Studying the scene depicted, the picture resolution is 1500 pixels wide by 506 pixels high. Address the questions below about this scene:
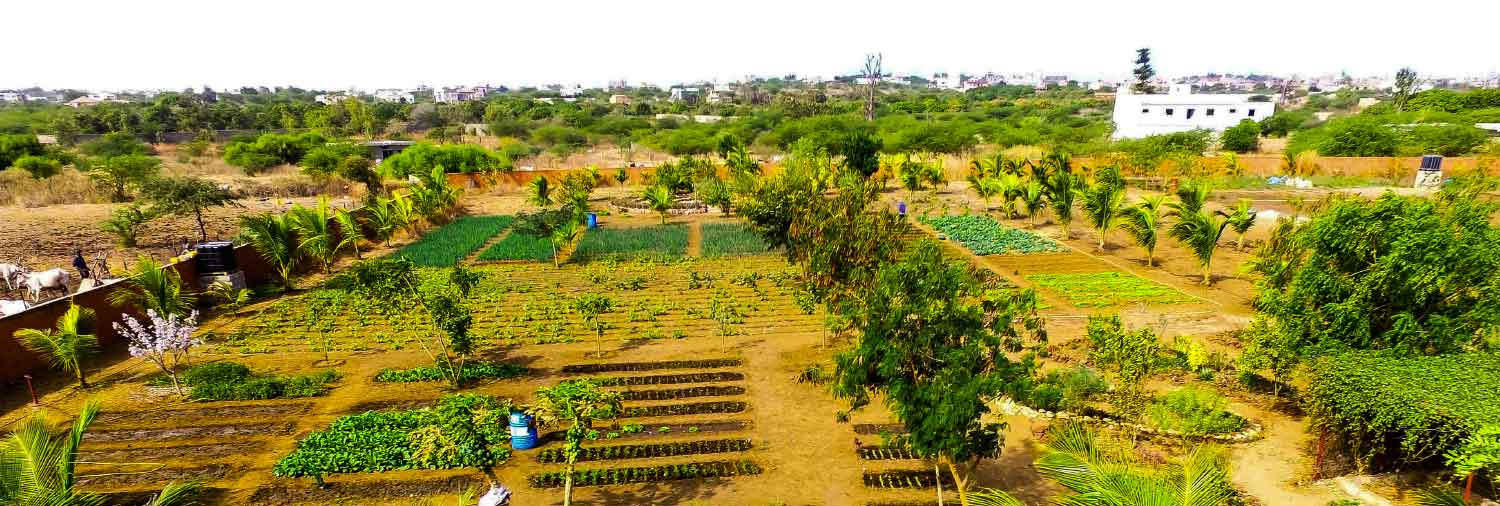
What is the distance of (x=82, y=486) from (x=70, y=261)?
13839 mm

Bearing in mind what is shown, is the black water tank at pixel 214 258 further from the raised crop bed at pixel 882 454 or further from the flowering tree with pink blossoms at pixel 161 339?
the raised crop bed at pixel 882 454

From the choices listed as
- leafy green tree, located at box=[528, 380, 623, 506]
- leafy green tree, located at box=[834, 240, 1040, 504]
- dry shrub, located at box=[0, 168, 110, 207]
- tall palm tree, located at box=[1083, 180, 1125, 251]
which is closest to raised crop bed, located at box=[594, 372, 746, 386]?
leafy green tree, located at box=[528, 380, 623, 506]

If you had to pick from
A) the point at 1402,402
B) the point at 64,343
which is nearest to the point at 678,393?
the point at 1402,402

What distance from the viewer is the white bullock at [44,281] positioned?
13820 millimetres

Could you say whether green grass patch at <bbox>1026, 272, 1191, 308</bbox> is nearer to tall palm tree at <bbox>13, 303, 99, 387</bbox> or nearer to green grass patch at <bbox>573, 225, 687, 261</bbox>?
green grass patch at <bbox>573, 225, 687, 261</bbox>

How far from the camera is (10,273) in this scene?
14789 mm

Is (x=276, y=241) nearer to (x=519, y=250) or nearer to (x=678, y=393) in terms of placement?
(x=519, y=250)

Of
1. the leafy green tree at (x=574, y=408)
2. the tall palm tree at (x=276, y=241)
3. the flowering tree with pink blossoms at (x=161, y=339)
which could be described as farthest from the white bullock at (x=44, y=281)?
the leafy green tree at (x=574, y=408)

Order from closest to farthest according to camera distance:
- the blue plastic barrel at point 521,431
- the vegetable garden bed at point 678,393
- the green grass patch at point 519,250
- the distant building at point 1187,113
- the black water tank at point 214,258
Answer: the blue plastic barrel at point 521,431 → the vegetable garden bed at point 678,393 → the black water tank at point 214,258 → the green grass patch at point 519,250 → the distant building at point 1187,113

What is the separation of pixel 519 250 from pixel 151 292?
30.7 ft

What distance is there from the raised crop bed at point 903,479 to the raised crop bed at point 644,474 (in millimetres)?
1372

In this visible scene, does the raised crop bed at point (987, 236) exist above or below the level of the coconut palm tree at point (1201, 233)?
below

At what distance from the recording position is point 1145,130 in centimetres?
5375

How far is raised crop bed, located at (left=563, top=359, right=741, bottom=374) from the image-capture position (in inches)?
448
